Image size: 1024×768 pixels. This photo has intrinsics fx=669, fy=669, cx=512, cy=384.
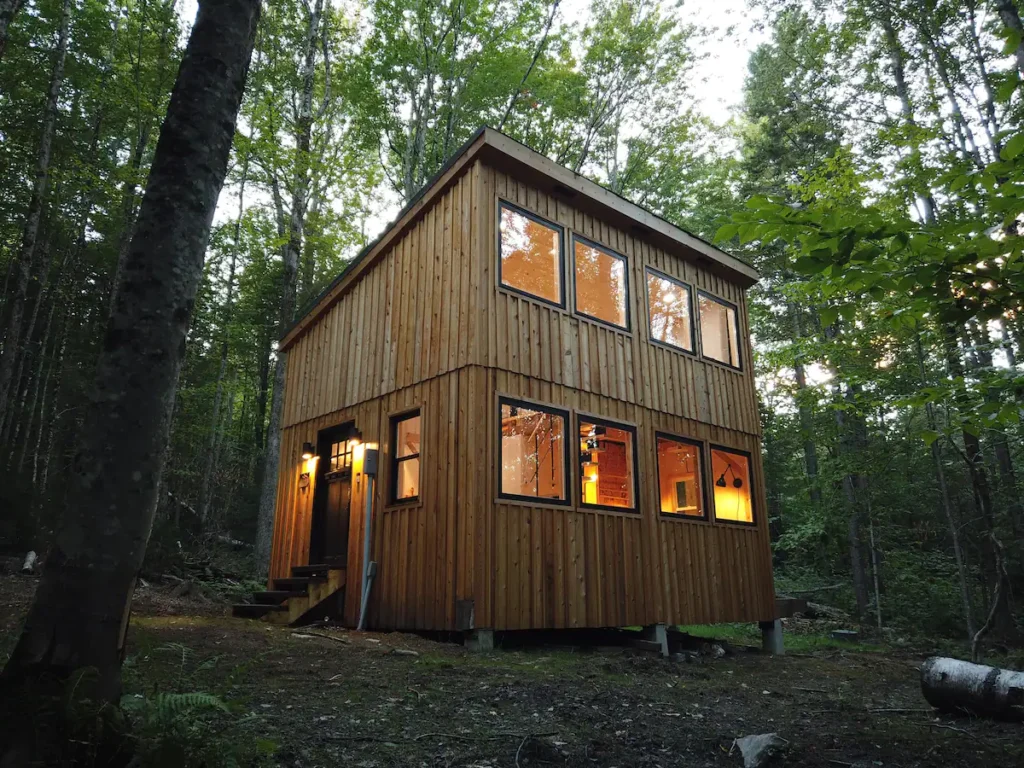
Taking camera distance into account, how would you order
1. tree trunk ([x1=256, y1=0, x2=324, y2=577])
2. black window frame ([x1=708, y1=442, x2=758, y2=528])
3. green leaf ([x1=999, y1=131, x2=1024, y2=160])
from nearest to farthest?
green leaf ([x1=999, y1=131, x2=1024, y2=160])
black window frame ([x1=708, y1=442, x2=758, y2=528])
tree trunk ([x1=256, y1=0, x2=324, y2=577])

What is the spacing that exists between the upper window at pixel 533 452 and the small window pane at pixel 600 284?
173 centimetres

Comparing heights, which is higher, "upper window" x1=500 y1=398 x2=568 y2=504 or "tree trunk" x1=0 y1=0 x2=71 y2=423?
"tree trunk" x1=0 y1=0 x2=71 y2=423

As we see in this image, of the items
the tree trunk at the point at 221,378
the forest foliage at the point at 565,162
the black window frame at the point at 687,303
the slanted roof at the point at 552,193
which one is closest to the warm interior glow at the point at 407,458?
the slanted roof at the point at 552,193

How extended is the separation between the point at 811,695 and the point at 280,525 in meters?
8.01

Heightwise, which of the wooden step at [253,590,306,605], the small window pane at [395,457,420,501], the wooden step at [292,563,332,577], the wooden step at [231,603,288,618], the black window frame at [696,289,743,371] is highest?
the black window frame at [696,289,743,371]

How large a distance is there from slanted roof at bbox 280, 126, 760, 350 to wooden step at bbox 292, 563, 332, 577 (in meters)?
4.02

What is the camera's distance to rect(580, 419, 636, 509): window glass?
827 cm

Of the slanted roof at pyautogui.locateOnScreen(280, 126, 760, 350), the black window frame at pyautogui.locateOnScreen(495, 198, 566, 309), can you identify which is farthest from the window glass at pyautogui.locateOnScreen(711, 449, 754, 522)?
the black window frame at pyautogui.locateOnScreen(495, 198, 566, 309)

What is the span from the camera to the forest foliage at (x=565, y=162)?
12398 millimetres

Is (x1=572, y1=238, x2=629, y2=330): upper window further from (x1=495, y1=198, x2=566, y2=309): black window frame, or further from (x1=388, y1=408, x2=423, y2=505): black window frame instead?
(x1=388, y1=408, x2=423, y2=505): black window frame

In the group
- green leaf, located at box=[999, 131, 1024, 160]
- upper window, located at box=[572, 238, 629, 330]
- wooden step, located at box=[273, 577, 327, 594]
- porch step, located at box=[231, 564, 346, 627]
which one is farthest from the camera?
upper window, located at box=[572, 238, 629, 330]

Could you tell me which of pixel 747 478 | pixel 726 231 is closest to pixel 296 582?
pixel 747 478

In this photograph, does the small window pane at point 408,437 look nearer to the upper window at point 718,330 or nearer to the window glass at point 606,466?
the window glass at point 606,466

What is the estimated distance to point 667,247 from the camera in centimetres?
1047
